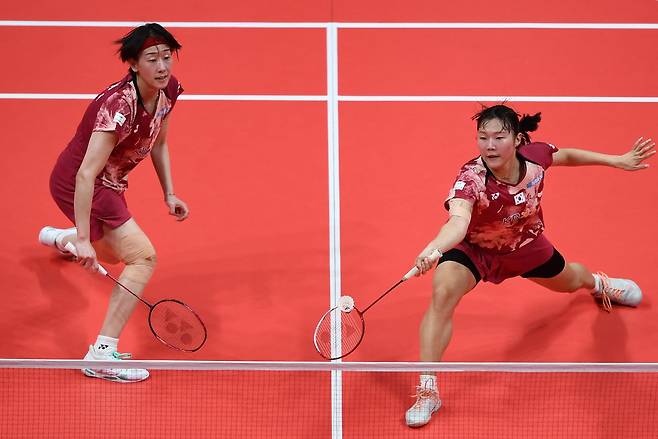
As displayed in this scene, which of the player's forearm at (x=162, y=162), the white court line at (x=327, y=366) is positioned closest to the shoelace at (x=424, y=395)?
the white court line at (x=327, y=366)

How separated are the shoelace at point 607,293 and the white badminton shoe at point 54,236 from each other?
10.5ft

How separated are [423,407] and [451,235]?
0.90m

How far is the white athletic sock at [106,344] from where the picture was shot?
6262 mm

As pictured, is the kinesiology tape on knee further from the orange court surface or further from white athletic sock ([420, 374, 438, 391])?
white athletic sock ([420, 374, 438, 391])

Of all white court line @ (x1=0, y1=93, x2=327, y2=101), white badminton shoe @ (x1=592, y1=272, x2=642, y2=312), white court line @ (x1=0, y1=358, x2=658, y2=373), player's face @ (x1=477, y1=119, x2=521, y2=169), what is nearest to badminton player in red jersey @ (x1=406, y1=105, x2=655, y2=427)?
player's face @ (x1=477, y1=119, x2=521, y2=169)

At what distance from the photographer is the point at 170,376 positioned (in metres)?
6.35

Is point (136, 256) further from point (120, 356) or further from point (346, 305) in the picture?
point (346, 305)

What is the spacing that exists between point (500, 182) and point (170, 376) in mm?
2038

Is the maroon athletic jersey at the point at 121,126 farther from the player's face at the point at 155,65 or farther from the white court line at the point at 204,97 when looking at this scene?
the white court line at the point at 204,97

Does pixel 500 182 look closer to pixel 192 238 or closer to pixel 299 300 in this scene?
pixel 299 300

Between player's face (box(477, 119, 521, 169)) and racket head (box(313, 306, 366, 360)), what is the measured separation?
3.58ft

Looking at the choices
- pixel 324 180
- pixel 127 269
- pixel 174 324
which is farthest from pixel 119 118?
pixel 324 180

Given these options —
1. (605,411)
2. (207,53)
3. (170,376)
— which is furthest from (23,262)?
(605,411)

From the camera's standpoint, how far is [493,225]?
6.23 m
